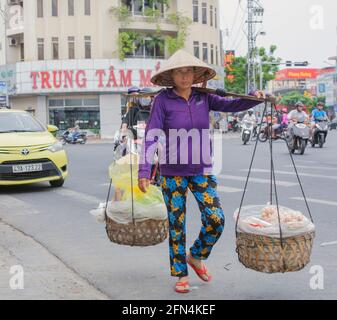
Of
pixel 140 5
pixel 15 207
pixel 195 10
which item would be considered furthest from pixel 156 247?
pixel 195 10

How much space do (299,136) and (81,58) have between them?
27042mm

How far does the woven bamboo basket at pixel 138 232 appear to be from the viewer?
192 inches

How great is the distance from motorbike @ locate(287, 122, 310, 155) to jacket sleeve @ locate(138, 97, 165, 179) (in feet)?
46.4

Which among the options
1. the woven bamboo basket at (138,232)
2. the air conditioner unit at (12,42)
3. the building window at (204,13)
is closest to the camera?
the woven bamboo basket at (138,232)

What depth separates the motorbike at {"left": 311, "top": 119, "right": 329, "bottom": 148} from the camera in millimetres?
21781

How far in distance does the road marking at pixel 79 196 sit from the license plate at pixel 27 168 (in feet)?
1.77

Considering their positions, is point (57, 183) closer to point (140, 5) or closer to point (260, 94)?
point (260, 94)

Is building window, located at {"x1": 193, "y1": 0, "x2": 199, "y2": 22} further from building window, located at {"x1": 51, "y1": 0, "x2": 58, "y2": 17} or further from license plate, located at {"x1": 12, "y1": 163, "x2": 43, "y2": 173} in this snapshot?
license plate, located at {"x1": 12, "y1": 163, "x2": 43, "y2": 173}

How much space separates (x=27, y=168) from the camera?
10445 millimetres

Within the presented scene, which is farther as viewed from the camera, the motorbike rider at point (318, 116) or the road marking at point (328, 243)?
the motorbike rider at point (318, 116)

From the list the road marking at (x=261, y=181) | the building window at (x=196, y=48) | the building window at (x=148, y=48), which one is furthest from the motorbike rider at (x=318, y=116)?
the building window at (x=196, y=48)

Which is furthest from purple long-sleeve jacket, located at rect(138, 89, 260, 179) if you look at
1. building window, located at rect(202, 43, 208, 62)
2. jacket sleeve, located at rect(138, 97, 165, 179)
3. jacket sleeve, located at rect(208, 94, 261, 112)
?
building window, located at rect(202, 43, 208, 62)

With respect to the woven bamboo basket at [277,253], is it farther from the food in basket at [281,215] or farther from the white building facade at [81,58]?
the white building facade at [81,58]
